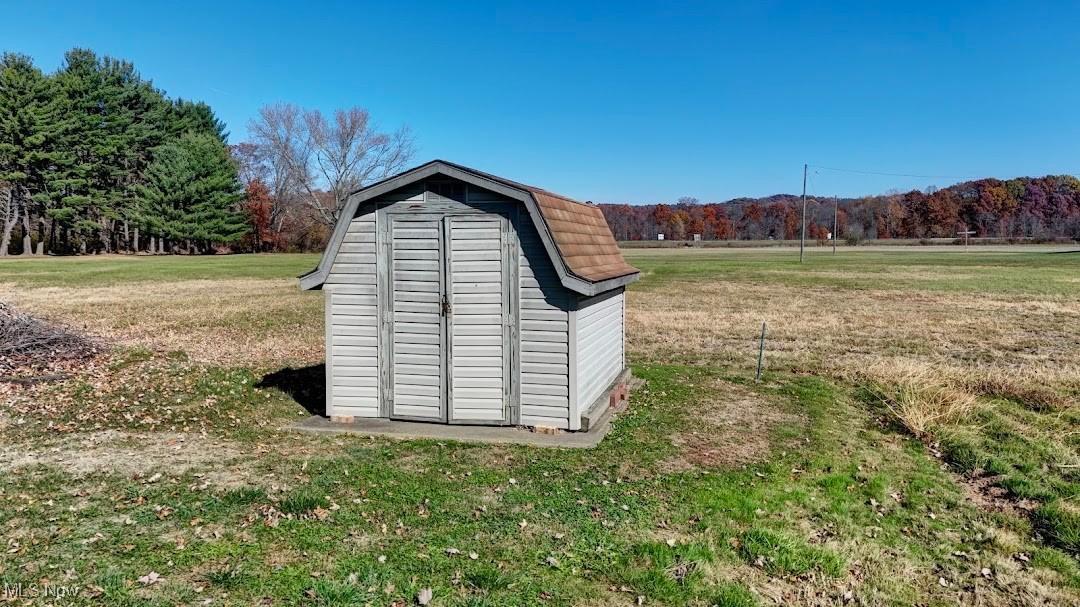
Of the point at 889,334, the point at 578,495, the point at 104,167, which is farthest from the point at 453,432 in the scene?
the point at 104,167

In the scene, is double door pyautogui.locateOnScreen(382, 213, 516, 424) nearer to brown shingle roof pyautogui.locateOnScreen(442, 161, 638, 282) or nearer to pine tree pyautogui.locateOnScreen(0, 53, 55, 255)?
brown shingle roof pyautogui.locateOnScreen(442, 161, 638, 282)

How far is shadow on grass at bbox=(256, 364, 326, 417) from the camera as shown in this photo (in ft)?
31.3

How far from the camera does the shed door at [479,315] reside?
7867 millimetres

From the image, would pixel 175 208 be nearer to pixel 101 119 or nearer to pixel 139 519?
pixel 101 119

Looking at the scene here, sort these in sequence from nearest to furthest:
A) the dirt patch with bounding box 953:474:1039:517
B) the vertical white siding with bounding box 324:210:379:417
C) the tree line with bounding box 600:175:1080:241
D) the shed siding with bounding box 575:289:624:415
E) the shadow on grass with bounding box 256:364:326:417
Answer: the dirt patch with bounding box 953:474:1039:517 < the shed siding with bounding box 575:289:624:415 < the vertical white siding with bounding box 324:210:379:417 < the shadow on grass with bounding box 256:364:326:417 < the tree line with bounding box 600:175:1080:241

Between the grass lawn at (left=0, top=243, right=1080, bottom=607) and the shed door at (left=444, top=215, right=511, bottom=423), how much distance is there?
0.89m

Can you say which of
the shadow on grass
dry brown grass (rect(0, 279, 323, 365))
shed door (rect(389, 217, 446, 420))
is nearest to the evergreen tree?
dry brown grass (rect(0, 279, 323, 365))

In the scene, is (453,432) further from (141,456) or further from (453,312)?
(141,456)

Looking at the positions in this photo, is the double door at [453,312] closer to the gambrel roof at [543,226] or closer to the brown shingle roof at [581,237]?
the gambrel roof at [543,226]

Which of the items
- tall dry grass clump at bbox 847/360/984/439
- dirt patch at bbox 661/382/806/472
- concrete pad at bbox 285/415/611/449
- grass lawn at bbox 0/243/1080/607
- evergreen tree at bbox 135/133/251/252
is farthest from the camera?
evergreen tree at bbox 135/133/251/252

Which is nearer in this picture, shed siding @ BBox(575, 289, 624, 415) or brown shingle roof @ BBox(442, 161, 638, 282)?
brown shingle roof @ BBox(442, 161, 638, 282)

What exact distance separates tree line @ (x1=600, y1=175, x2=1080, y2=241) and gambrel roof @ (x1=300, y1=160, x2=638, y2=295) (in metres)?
98.4

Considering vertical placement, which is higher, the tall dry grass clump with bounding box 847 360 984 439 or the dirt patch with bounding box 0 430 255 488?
the tall dry grass clump with bounding box 847 360 984 439

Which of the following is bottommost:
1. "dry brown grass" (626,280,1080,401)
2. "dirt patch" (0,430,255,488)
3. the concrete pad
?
"dirt patch" (0,430,255,488)
